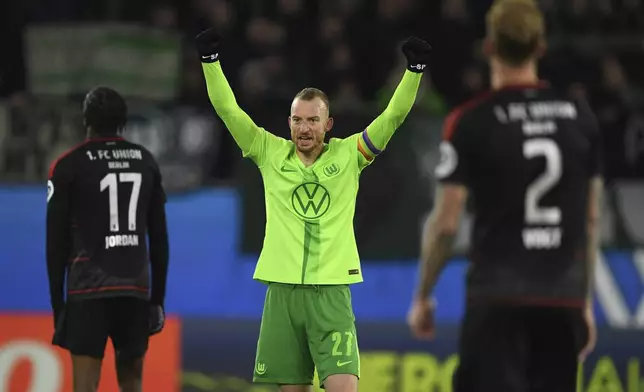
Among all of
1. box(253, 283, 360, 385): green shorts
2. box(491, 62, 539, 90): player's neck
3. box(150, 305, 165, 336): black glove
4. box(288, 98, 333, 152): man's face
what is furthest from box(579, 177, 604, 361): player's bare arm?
box(150, 305, 165, 336): black glove

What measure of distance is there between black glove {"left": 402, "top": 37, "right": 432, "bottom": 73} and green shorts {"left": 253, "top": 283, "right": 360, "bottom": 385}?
1.21 m

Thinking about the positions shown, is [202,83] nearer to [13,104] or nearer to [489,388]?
[13,104]

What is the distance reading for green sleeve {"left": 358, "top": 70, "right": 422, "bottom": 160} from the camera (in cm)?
684

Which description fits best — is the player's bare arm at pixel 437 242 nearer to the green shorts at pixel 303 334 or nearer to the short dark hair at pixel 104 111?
the green shorts at pixel 303 334

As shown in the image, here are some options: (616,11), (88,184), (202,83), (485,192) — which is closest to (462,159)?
(485,192)

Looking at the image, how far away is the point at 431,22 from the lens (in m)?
13.2

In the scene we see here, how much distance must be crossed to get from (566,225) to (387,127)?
7.23ft

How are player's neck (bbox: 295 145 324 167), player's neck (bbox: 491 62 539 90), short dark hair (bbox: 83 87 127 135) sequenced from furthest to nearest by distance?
short dark hair (bbox: 83 87 127 135) < player's neck (bbox: 295 145 324 167) < player's neck (bbox: 491 62 539 90)

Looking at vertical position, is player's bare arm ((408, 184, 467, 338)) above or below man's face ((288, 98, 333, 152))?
below

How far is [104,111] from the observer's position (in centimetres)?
718

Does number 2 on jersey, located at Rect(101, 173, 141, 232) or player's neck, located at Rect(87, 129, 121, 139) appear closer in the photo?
number 2 on jersey, located at Rect(101, 173, 141, 232)

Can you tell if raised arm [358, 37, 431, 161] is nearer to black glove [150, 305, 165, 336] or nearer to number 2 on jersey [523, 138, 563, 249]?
black glove [150, 305, 165, 336]

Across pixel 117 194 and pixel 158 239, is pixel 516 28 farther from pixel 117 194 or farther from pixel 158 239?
pixel 158 239

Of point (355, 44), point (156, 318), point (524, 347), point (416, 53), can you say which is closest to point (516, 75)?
point (524, 347)
